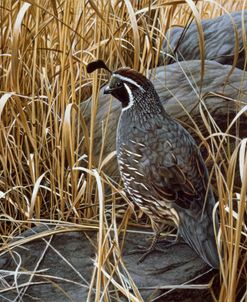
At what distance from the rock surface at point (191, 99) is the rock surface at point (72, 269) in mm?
347

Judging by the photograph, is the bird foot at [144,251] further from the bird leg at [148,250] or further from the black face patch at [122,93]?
the black face patch at [122,93]

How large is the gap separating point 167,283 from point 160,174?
302 mm

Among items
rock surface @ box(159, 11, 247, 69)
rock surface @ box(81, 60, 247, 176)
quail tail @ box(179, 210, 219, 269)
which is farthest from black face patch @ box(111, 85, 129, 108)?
rock surface @ box(159, 11, 247, 69)

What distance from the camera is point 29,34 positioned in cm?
238

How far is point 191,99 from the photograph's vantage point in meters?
2.40

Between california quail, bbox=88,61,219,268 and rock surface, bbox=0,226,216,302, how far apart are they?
123 millimetres

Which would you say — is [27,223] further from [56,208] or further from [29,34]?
[29,34]

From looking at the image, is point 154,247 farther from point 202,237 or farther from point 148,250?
point 202,237

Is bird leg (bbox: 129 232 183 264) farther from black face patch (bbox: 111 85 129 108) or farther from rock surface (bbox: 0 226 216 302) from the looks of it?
black face patch (bbox: 111 85 129 108)

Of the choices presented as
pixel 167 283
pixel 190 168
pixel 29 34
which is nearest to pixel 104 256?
pixel 167 283

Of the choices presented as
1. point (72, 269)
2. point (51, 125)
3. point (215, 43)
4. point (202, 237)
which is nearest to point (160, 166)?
point (202, 237)

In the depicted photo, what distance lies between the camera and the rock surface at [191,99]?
2348 millimetres

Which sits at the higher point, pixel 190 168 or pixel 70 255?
pixel 190 168

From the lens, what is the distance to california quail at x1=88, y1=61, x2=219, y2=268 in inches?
76.2
